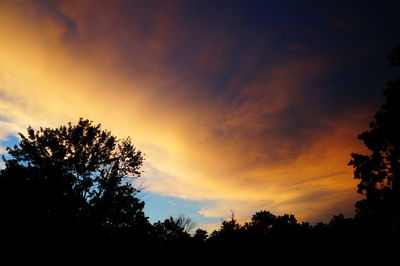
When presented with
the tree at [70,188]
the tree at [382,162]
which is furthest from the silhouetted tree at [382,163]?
the tree at [70,188]

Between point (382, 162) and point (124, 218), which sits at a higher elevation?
point (382, 162)

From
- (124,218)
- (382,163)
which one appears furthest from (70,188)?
(382,163)

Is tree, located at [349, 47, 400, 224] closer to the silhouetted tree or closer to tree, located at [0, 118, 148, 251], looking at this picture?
the silhouetted tree

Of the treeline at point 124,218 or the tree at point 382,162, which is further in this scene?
the tree at point 382,162

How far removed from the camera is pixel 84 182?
24125mm

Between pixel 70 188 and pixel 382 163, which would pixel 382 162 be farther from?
pixel 70 188

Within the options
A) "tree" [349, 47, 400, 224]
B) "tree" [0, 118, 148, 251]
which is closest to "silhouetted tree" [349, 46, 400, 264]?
"tree" [349, 47, 400, 224]

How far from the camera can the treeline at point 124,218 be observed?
16859 mm

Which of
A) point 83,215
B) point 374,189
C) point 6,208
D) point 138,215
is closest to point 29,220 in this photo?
point 6,208

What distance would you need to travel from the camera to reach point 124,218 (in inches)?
1017

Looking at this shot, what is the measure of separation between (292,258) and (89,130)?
23710mm

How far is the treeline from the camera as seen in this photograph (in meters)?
16.9

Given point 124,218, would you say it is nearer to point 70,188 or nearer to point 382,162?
point 70,188

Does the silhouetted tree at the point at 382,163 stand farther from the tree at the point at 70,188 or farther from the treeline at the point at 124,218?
the tree at the point at 70,188
